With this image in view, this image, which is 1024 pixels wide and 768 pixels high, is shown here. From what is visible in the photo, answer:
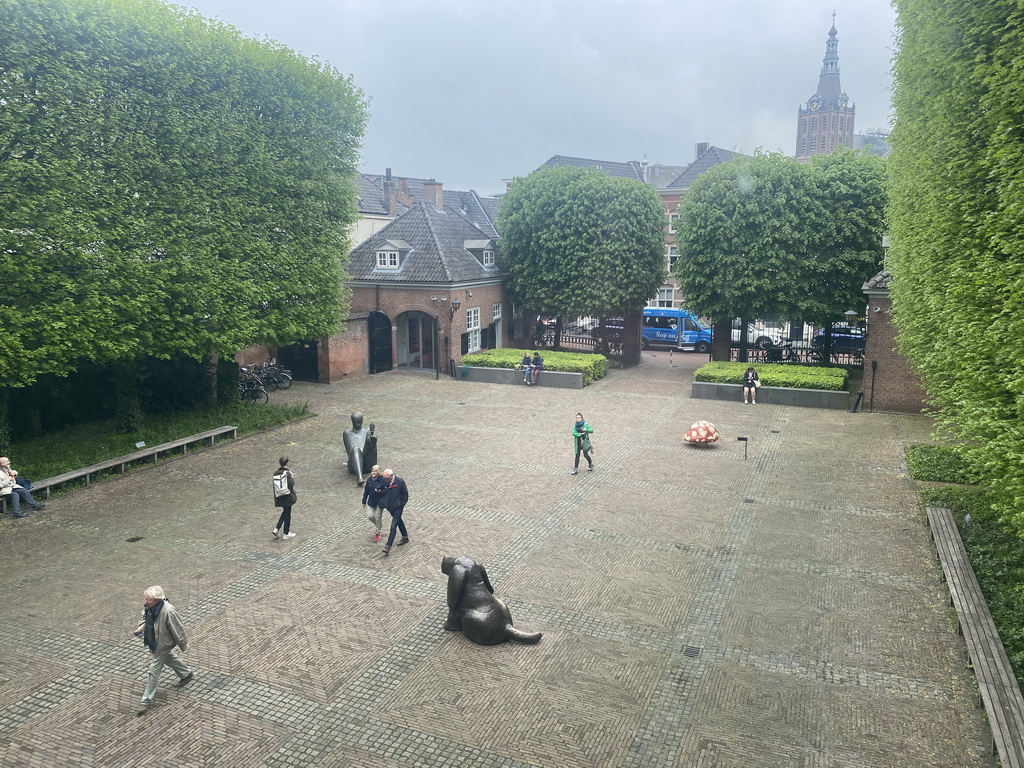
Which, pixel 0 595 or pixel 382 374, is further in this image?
pixel 382 374

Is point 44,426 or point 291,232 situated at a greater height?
point 291,232

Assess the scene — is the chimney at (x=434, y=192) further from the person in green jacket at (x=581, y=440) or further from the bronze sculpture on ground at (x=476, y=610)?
the bronze sculpture on ground at (x=476, y=610)

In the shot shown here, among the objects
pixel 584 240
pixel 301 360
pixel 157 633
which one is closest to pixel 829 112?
pixel 584 240

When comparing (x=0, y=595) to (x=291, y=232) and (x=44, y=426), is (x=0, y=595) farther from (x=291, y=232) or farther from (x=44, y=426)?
(x=291, y=232)

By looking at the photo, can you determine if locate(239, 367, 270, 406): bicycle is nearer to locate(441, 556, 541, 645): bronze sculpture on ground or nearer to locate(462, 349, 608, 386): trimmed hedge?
locate(462, 349, 608, 386): trimmed hedge

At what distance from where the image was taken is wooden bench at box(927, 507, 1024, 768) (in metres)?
8.05

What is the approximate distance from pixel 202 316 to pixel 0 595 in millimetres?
10493

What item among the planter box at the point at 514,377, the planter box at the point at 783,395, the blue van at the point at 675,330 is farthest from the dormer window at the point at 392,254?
the blue van at the point at 675,330

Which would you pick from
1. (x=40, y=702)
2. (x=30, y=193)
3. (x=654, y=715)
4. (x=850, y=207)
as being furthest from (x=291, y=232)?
(x=850, y=207)

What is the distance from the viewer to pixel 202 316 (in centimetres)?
2156

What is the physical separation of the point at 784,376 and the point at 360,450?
1841 centimetres

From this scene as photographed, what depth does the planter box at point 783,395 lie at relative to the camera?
28375 millimetres

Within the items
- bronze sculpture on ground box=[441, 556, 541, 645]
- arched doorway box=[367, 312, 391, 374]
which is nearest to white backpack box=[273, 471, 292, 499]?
bronze sculpture on ground box=[441, 556, 541, 645]

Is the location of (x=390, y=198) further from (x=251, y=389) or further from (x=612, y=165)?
(x=251, y=389)
